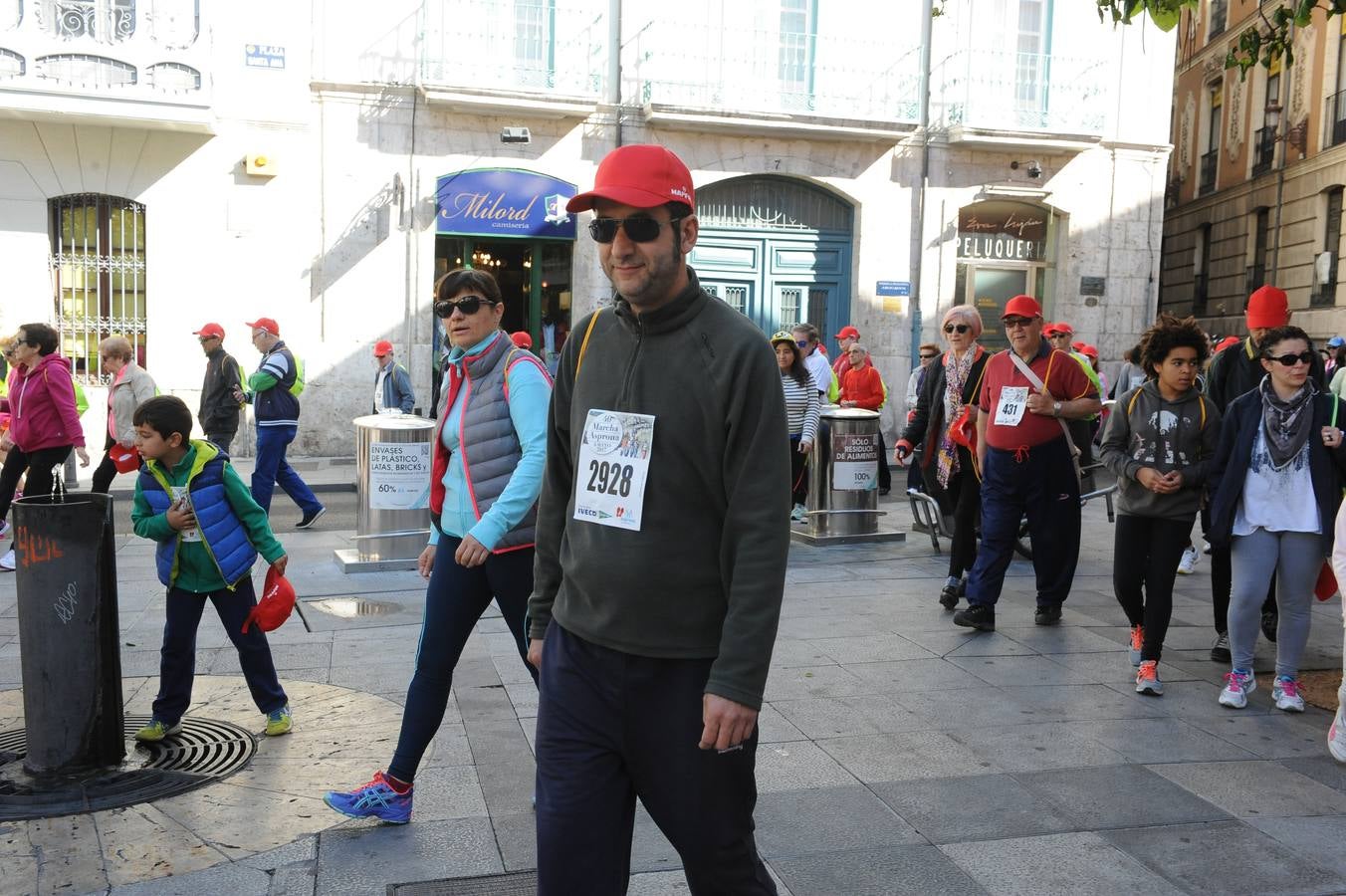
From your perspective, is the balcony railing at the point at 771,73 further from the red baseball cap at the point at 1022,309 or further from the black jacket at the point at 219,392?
the red baseball cap at the point at 1022,309

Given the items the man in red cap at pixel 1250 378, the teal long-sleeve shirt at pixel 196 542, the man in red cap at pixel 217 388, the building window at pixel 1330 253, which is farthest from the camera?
the building window at pixel 1330 253

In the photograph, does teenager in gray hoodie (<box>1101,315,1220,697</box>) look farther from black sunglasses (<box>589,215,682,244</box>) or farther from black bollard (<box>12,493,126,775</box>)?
black bollard (<box>12,493,126,775</box>)

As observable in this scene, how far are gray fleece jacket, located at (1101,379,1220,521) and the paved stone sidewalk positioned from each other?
888mm

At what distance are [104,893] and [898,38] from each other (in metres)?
18.9

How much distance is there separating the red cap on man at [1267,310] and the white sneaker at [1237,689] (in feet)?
6.47

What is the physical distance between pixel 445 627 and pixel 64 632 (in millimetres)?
1542

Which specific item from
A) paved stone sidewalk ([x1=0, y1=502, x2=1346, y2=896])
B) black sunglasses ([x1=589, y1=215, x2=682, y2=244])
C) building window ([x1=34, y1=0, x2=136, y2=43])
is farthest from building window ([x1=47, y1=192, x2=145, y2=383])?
black sunglasses ([x1=589, y1=215, x2=682, y2=244])

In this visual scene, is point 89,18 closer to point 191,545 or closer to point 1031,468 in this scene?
point 191,545

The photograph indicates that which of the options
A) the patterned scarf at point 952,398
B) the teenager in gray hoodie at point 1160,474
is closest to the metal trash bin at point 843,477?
the patterned scarf at point 952,398

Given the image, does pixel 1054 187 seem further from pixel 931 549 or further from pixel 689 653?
pixel 689 653

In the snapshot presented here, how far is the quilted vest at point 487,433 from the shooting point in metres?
4.09

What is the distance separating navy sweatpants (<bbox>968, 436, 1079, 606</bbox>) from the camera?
6965mm

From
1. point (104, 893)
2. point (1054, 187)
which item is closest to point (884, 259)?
point (1054, 187)

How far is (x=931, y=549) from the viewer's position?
33.2 feet
